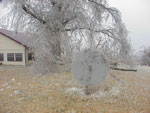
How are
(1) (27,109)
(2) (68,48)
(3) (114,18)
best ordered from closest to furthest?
(1) (27,109) < (2) (68,48) < (3) (114,18)

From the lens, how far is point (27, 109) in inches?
169

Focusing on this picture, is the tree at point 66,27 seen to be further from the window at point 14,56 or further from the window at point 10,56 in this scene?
the window at point 10,56

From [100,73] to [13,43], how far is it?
1367 cm

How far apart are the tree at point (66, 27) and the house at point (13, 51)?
5.62 m

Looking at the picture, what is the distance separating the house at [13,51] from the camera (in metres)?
16.3

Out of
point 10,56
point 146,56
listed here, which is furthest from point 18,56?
point 146,56

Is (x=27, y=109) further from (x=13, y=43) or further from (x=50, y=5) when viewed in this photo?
(x=13, y=43)

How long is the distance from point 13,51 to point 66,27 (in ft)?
27.2

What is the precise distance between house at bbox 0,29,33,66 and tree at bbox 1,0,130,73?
562 centimetres

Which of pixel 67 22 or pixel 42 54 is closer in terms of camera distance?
pixel 42 54

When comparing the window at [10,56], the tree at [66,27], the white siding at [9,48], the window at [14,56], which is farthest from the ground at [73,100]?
the window at [10,56]

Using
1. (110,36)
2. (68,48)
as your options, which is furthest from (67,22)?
(110,36)

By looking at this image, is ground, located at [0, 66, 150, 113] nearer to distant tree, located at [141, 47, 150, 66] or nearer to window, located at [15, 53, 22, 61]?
window, located at [15, 53, 22, 61]

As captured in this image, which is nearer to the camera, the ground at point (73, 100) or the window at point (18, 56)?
the ground at point (73, 100)
